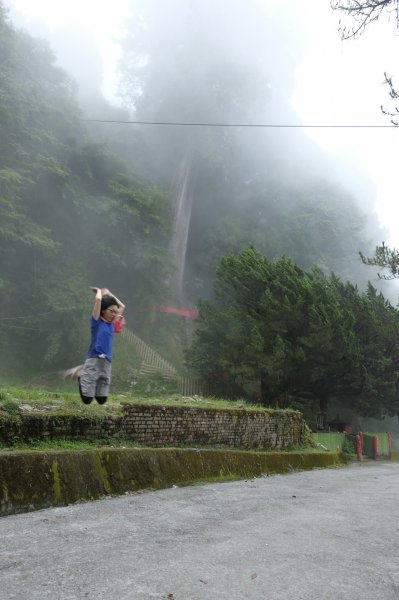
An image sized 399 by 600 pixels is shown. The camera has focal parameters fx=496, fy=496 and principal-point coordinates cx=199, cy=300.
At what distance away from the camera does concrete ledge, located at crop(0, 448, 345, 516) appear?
4203 mm

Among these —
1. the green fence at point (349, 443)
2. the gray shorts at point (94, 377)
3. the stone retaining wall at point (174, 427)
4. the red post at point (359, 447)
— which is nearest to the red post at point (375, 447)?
the green fence at point (349, 443)

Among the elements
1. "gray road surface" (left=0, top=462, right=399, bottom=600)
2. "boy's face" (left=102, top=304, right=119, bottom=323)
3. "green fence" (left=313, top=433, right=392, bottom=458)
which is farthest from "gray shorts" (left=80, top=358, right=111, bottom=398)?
"green fence" (left=313, top=433, right=392, bottom=458)

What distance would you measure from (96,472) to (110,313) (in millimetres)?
1697

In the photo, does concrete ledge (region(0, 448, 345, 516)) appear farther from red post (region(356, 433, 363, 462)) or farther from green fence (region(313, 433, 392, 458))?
red post (region(356, 433, 363, 462))

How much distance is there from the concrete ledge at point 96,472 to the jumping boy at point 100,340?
2.24ft

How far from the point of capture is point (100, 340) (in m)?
4.80

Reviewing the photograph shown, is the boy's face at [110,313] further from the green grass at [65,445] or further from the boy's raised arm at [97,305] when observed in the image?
the green grass at [65,445]

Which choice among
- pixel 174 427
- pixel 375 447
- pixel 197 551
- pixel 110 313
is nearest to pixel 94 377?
pixel 110 313

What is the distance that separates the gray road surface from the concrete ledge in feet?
0.58

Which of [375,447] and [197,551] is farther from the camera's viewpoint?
[375,447]

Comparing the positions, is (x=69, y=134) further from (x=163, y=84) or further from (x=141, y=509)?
(x=141, y=509)

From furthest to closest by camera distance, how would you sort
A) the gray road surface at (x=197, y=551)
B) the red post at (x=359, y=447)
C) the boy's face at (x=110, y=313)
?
the red post at (x=359, y=447) → the boy's face at (x=110, y=313) → the gray road surface at (x=197, y=551)

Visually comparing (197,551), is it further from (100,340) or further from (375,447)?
(375,447)

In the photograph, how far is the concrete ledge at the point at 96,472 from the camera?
4.20 m
